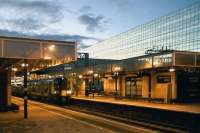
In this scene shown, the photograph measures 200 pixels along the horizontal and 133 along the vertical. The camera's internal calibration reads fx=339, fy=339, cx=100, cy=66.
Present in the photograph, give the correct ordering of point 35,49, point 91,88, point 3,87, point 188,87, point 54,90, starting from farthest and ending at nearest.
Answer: point 91,88 < point 54,90 < point 188,87 < point 3,87 < point 35,49

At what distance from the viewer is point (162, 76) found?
113ft

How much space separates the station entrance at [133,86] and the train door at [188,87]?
6809mm

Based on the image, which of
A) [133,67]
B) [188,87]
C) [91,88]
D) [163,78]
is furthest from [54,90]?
[91,88]

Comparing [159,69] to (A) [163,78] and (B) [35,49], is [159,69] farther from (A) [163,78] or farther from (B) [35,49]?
(B) [35,49]

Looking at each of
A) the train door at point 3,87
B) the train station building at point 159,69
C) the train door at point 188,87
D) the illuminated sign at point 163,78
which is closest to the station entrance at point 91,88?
the train station building at point 159,69

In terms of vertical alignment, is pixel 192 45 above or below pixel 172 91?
above

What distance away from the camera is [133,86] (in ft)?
135

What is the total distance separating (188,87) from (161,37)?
62.9 meters

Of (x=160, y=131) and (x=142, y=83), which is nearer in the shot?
(x=160, y=131)

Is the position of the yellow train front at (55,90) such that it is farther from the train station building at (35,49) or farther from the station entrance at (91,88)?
the train station building at (35,49)

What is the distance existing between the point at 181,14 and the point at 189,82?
5696 centimetres

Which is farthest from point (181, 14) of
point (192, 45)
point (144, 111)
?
point (144, 111)

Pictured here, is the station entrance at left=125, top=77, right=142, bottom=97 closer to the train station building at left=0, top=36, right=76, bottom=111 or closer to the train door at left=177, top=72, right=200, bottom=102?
the train door at left=177, top=72, right=200, bottom=102

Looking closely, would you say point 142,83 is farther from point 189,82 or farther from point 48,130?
point 48,130
